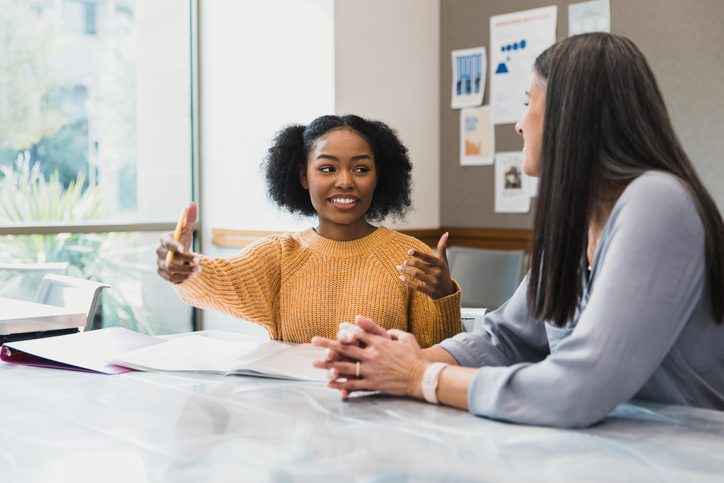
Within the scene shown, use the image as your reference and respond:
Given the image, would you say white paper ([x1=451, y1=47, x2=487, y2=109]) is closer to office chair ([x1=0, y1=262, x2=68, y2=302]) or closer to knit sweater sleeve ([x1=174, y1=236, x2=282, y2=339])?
office chair ([x1=0, y1=262, x2=68, y2=302])

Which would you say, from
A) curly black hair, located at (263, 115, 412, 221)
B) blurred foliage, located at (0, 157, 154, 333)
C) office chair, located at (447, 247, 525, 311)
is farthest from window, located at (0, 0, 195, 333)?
curly black hair, located at (263, 115, 412, 221)

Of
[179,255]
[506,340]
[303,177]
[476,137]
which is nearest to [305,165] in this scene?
[303,177]

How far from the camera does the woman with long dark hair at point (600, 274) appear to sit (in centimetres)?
101

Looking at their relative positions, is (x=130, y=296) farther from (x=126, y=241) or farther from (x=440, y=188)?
(x=440, y=188)

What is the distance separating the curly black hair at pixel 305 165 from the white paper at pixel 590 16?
173cm

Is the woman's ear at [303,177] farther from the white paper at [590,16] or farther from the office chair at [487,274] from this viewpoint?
the white paper at [590,16]

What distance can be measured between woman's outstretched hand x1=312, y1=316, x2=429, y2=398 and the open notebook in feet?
0.35

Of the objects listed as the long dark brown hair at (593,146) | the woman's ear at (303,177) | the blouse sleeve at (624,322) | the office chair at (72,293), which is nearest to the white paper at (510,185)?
the woman's ear at (303,177)

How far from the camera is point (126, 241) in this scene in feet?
13.0

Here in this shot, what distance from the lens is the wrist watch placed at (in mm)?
1135

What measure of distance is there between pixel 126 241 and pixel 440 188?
160 centimetres

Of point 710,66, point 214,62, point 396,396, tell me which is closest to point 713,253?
point 396,396

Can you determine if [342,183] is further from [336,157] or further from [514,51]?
[514,51]

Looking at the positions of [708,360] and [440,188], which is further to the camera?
[440,188]
